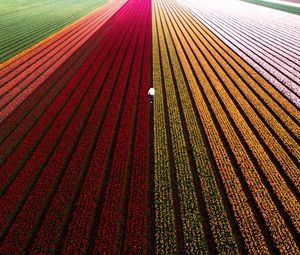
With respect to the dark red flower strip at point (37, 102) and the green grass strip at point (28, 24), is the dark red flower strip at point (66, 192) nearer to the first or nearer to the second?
the dark red flower strip at point (37, 102)

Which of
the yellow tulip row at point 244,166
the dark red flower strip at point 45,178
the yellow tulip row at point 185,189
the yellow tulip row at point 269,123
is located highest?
the dark red flower strip at point 45,178

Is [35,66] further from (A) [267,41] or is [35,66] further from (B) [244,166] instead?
(A) [267,41]

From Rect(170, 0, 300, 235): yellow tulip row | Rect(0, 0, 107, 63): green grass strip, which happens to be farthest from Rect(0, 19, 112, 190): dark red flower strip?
Rect(0, 0, 107, 63): green grass strip

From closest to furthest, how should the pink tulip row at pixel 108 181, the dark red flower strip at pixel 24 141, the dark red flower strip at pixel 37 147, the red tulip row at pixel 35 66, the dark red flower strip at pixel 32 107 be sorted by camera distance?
1. the pink tulip row at pixel 108 181
2. the dark red flower strip at pixel 37 147
3. the dark red flower strip at pixel 24 141
4. the dark red flower strip at pixel 32 107
5. the red tulip row at pixel 35 66

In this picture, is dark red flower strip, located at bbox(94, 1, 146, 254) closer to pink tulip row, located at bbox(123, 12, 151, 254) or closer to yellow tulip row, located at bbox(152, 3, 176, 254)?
pink tulip row, located at bbox(123, 12, 151, 254)

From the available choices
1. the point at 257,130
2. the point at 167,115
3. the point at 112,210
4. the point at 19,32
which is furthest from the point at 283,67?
the point at 19,32

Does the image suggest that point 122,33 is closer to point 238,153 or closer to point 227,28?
point 227,28

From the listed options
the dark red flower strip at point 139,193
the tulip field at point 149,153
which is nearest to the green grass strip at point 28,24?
the tulip field at point 149,153
